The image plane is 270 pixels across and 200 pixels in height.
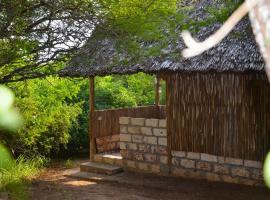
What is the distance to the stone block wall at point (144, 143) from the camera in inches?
395

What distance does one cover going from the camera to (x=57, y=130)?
1260 cm

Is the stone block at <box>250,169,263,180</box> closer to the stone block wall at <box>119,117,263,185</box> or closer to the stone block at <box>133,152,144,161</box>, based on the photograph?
the stone block wall at <box>119,117,263,185</box>

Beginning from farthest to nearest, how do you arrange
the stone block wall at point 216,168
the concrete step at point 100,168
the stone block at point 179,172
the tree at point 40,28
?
the concrete step at point 100,168, the stone block at point 179,172, the stone block wall at point 216,168, the tree at point 40,28

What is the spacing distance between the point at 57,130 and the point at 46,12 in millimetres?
6084

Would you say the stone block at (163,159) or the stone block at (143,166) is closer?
the stone block at (163,159)

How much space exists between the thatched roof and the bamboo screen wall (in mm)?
650

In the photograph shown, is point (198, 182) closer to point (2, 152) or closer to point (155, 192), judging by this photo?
point (155, 192)

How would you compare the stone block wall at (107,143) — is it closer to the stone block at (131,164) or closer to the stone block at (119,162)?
the stone block at (119,162)

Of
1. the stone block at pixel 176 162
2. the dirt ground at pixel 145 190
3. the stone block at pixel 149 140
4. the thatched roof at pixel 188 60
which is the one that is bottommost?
the dirt ground at pixel 145 190

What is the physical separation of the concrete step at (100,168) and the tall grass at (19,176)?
1.23 meters

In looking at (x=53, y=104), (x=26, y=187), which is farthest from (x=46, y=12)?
(x=53, y=104)

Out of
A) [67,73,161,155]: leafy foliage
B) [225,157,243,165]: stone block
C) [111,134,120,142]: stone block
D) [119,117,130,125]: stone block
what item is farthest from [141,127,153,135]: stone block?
[67,73,161,155]: leafy foliage

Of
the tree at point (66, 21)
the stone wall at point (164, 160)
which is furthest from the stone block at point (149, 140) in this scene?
the tree at point (66, 21)

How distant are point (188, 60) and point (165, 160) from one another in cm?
259
